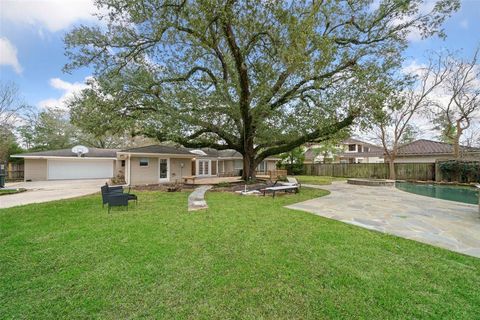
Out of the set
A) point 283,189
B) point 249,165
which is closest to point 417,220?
point 283,189

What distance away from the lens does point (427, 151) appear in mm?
22359

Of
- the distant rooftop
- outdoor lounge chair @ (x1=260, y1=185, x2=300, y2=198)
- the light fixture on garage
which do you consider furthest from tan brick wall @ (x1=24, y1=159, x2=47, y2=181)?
the distant rooftop

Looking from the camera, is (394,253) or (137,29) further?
(137,29)

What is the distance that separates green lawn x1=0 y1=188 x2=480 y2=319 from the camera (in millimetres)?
2434

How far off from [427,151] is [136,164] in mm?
28009

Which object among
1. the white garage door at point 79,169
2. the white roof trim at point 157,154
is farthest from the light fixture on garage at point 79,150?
the white roof trim at point 157,154

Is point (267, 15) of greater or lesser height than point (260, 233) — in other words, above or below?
above

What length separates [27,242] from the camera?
14.6 feet

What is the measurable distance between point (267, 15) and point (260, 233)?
7.25 m

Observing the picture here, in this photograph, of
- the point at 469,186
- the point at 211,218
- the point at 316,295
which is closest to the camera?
the point at 316,295

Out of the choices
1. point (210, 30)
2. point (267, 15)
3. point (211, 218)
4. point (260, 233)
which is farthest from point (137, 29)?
point (260, 233)

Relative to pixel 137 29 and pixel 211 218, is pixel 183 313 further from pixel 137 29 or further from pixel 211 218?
pixel 137 29

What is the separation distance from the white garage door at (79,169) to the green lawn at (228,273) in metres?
18.6

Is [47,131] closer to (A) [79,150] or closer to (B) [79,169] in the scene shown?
(B) [79,169]
